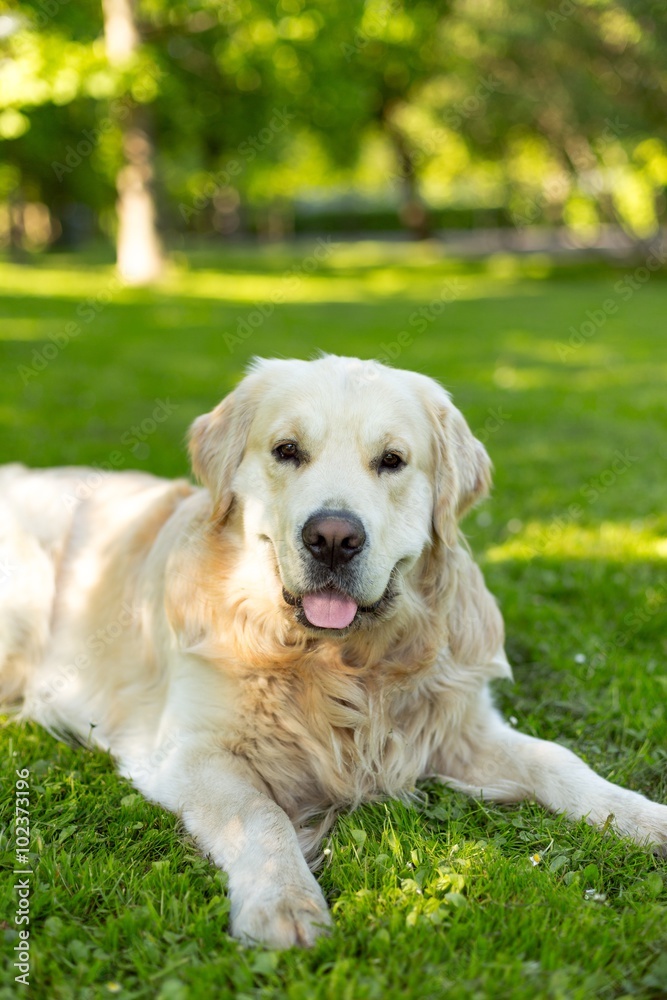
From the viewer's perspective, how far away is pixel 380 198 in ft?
210

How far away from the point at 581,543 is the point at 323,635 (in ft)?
9.70

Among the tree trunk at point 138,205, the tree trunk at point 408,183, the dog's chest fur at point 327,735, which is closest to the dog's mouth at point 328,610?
the dog's chest fur at point 327,735

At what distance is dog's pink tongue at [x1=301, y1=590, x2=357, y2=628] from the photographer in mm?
2809

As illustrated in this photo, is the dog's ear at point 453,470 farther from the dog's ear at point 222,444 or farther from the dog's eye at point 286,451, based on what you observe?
the dog's ear at point 222,444

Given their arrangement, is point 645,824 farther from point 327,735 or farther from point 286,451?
point 286,451

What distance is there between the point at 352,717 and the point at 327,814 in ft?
1.03

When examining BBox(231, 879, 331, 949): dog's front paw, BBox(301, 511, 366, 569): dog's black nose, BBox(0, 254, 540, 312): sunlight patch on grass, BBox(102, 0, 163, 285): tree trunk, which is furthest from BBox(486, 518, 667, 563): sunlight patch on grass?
BBox(102, 0, 163, 285): tree trunk

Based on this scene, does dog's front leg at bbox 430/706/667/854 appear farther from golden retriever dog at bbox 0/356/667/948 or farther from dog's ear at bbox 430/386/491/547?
dog's ear at bbox 430/386/491/547

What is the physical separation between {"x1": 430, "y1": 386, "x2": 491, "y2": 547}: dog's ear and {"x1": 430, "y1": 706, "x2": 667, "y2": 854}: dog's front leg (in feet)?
2.32

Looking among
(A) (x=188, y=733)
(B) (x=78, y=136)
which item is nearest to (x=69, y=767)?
(A) (x=188, y=733)

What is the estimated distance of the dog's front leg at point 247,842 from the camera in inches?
91.3

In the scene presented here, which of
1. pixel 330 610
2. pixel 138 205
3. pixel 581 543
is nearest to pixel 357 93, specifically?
pixel 138 205

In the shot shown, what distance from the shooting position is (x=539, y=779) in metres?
3.01

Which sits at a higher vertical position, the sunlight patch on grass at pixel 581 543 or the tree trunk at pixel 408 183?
the tree trunk at pixel 408 183
